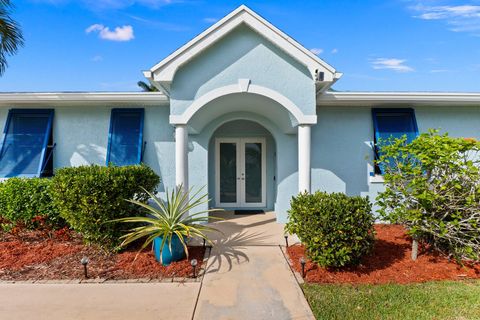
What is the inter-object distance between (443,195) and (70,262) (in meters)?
8.24

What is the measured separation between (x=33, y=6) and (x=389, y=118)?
14120mm

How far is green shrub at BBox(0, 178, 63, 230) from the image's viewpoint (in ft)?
23.2

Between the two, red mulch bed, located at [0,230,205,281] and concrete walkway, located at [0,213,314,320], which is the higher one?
red mulch bed, located at [0,230,205,281]

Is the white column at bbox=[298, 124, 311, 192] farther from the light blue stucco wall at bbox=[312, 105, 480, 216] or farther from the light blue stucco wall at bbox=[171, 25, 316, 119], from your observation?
the light blue stucco wall at bbox=[312, 105, 480, 216]

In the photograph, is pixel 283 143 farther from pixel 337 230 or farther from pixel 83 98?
pixel 83 98

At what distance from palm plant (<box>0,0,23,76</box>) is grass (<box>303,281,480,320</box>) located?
446 inches

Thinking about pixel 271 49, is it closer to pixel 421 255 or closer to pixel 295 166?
pixel 295 166

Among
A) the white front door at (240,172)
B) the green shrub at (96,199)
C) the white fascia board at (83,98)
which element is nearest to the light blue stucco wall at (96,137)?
the white fascia board at (83,98)

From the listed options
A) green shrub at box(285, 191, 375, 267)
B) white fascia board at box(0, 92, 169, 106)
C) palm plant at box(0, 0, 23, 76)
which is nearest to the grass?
green shrub at box(285, 191, 375, 267)

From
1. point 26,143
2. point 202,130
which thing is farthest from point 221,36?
point 26,143

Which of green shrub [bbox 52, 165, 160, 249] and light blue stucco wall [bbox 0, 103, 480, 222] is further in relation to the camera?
light blue stucco wall [bbox 0, 103, 480, 222]

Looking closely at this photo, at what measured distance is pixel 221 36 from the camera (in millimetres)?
6906

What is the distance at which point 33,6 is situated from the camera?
33.4 ft

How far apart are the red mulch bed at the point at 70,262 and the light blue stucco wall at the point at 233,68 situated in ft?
12.5
